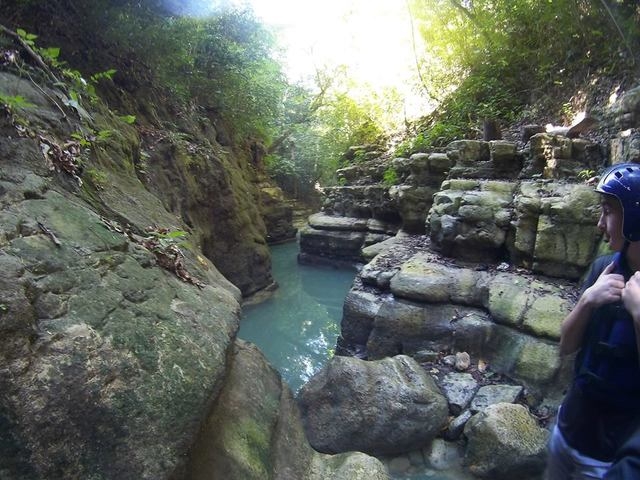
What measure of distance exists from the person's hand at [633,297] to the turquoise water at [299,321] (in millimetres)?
4533

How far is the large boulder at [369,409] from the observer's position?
3291 millimetres

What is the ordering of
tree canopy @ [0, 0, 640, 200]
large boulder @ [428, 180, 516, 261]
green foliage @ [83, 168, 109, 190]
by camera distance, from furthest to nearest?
1. large boulder @ [428, 180, 516, 261]
2. tree canopy @ [0, 0, 640, 200]
3. green foliage @ [83, 168, 109, 190]

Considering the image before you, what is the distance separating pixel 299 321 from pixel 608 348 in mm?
6536

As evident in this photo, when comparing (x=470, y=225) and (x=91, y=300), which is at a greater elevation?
(x=470, y=225)

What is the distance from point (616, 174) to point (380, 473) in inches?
90.1

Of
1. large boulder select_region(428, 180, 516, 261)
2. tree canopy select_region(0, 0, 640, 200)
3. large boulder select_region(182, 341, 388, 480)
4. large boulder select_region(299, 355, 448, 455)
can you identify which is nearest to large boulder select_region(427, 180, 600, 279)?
large boulder select_region(428, 180, 516, 261)

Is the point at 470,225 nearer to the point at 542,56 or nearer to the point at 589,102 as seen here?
the point at 589,102

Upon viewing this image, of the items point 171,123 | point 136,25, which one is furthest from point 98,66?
point 171,123

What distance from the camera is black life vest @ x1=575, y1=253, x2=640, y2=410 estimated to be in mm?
1291

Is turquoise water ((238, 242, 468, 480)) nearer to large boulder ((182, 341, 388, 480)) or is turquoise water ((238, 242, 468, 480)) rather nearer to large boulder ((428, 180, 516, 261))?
large boulder ((182, 341, 388, 480))

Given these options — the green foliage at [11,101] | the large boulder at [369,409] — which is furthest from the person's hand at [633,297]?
the green foliage at [11,101]

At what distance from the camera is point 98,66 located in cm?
556

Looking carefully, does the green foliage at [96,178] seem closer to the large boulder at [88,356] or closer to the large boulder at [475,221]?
the large boulder at [88,356]

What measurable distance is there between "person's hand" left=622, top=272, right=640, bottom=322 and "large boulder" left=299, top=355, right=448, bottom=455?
259 cm
